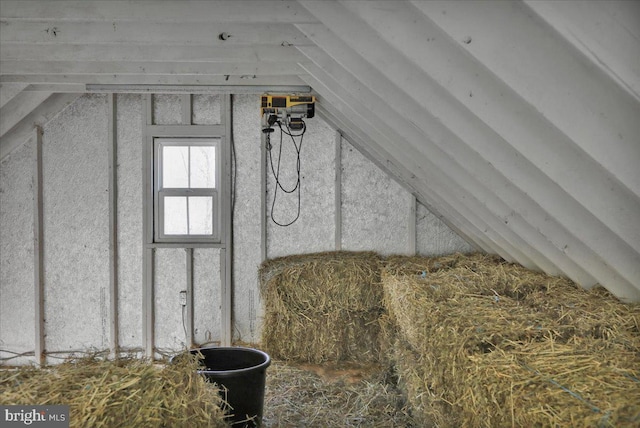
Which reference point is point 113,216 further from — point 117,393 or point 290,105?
point 117,393

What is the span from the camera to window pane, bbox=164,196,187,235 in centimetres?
464

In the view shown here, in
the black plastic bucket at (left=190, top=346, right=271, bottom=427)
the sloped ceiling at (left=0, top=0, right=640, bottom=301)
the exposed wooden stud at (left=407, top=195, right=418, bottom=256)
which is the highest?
the sloped ceiling at (left=0, top=0, right=640, bottom=301)

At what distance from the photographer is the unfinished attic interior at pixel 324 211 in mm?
1396

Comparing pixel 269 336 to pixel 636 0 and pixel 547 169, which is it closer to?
pixel 547 169

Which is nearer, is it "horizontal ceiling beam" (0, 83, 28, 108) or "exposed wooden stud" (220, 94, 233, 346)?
"horizontal ceiling beam" (0, 83, 28, 108)

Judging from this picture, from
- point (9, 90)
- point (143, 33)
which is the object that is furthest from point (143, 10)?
point (9, 90)

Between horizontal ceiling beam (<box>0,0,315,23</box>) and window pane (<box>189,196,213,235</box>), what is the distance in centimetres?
263

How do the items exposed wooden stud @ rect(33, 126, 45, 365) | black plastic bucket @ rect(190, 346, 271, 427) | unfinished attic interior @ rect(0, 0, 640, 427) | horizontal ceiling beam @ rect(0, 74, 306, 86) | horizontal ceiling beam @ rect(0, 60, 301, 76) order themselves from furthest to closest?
exposed wooden stud @ rect(33, 126, 45, 365) → horizontal ceiling beam @ rect(0, 74, 306, 86) → horizontal ceiling beam @ rect(0, 60, 301, 76) → black plastic bucket @ rect(190, 346, 271, 427) → unfinished attic interior @ rect(0, 0, 640, 427)

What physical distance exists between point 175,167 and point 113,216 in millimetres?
699

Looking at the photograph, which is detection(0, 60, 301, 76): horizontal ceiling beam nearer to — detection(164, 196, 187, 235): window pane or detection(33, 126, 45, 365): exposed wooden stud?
detection(33, 126, 45, 365): exposed wooden stud

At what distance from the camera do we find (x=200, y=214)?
466cm

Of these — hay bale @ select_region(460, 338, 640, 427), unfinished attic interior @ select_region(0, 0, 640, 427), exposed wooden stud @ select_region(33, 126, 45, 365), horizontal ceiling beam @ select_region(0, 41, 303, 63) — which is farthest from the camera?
exposed wooden stud @ select_region(33, 126, 45, 365)

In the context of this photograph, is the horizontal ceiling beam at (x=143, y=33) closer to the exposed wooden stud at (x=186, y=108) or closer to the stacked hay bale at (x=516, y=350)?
the stacked hay bale at (x=516, y=350)

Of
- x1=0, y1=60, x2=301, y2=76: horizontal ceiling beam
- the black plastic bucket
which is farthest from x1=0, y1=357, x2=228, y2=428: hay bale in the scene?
x1=0, y1=60, x2=301, y2=76: horizontal ceiling beam
